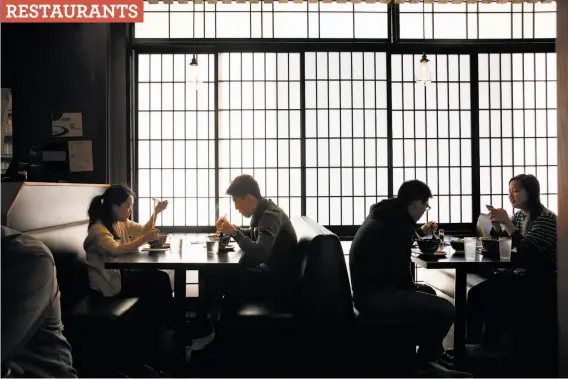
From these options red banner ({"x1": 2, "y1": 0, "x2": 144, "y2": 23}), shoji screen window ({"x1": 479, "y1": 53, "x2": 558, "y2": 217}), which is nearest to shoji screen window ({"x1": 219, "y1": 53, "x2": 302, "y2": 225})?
red banner ({"x1": 2, "y1": 0, "x2": 144, "y2": 23})

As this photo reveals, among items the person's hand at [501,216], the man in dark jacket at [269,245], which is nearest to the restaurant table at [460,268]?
the person's hand at [501,216]

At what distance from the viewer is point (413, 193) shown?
267 centimetres

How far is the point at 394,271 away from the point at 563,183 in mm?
1070

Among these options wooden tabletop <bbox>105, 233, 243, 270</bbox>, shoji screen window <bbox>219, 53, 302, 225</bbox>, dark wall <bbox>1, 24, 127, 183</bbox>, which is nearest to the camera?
wooden tabletop <bbox>105, 233, 243, 270</bbox>

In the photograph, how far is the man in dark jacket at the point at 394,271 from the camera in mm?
2590

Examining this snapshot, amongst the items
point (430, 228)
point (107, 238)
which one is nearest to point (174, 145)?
Answer: point (107, 238)

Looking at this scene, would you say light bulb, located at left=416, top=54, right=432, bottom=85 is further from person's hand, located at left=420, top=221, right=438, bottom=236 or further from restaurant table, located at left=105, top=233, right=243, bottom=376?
restaurant table, located at left=105, top=233, right=243, bottom=376

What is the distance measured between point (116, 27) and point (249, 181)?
2.58m

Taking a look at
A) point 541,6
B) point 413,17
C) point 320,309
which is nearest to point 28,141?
point 320,309

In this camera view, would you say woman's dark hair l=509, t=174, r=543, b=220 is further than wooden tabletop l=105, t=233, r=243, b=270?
Yes

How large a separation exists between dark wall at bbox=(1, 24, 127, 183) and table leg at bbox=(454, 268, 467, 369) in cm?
327

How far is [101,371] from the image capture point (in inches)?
105

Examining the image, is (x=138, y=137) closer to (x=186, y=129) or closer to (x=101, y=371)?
(x=186, y=129)

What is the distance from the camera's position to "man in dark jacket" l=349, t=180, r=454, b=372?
102 inches
